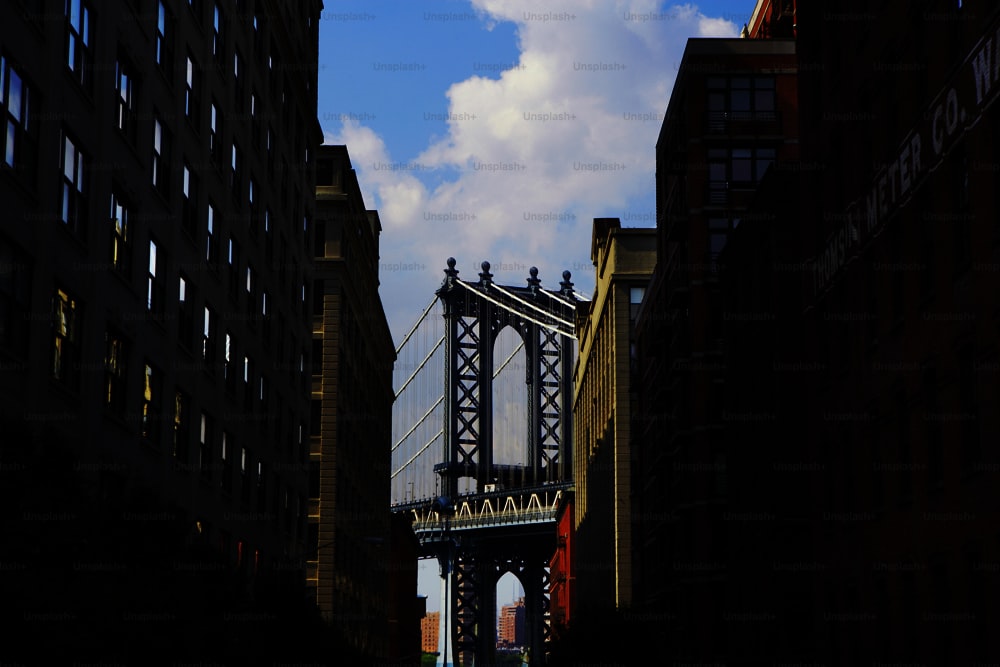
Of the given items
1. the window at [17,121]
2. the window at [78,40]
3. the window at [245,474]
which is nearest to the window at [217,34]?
the window at [245,474]

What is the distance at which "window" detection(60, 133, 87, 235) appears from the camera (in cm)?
3053

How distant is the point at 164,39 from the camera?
41.1 m

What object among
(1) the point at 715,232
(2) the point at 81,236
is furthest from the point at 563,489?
(2) the point at 81,236

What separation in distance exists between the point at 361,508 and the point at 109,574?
238 ft

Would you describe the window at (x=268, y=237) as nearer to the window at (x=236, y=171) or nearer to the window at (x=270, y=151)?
the window at (x=270, y=151)

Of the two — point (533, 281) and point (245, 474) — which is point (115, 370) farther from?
point (533, 281)

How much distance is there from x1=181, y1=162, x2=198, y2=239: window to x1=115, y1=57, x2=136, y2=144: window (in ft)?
19.3

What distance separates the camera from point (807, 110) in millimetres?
45062

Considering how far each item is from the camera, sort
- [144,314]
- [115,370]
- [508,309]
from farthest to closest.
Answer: [508,309], [144,314], [115,370]

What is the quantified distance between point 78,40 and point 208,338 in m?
16.5

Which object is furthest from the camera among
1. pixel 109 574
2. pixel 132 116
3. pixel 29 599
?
pixel 132 116

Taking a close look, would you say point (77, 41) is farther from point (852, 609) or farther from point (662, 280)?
point (662, 280)

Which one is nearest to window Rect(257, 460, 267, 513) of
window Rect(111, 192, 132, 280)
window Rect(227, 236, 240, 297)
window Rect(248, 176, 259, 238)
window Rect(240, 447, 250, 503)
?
window Rect(240, 447, 250, 503)

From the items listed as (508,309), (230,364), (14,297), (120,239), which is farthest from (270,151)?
(508,309)
